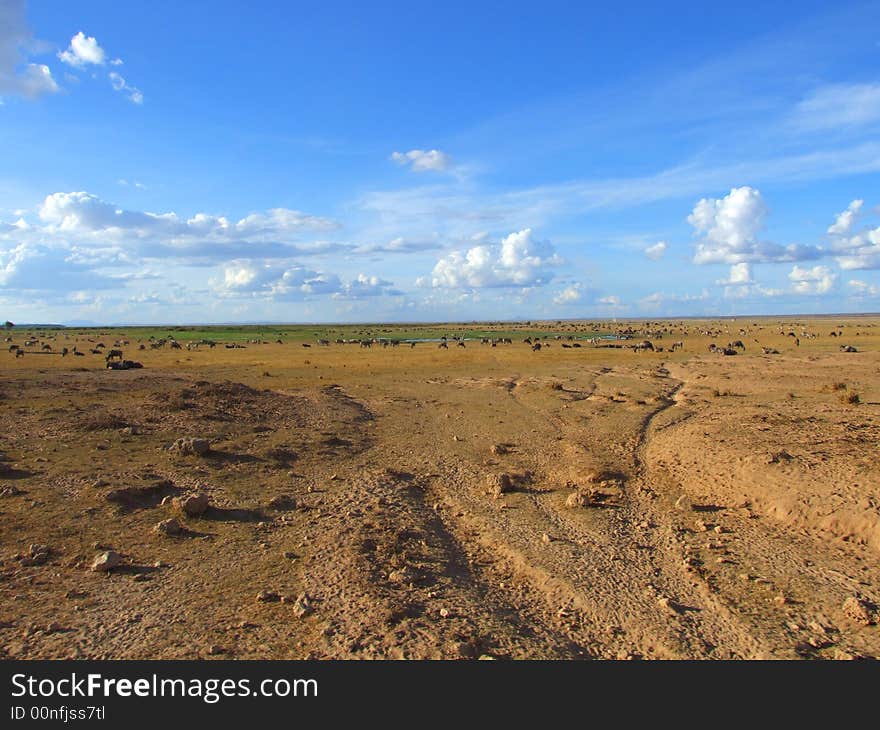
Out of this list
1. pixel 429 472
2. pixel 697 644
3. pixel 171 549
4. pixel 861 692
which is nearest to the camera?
pixel 861 692

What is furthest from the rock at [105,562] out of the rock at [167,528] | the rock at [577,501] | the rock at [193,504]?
the rock at [577,501]

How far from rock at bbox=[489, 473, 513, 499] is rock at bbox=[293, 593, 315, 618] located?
18.6 feet

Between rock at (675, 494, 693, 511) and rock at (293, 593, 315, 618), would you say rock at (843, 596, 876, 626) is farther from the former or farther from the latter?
rock at (293, 593, 315, 618)

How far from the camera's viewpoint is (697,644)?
6781 mm

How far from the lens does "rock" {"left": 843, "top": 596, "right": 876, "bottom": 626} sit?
731 cm

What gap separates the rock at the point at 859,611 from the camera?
A: 731 centimetres

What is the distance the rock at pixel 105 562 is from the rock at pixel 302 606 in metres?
2.85

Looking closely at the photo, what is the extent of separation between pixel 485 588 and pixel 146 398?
17.7m

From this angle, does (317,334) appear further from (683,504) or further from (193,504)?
(683,504)

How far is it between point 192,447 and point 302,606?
28.6 ft

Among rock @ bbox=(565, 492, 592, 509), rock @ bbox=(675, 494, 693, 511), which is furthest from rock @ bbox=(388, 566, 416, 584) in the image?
rock @ bbox=(675, 494, 693, 511)

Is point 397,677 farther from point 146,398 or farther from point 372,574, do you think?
point 146,398

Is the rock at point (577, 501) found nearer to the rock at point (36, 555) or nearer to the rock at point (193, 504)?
the rock at point (193, 504)

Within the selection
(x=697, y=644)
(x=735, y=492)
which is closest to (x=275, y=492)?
(x=697, y=644)
